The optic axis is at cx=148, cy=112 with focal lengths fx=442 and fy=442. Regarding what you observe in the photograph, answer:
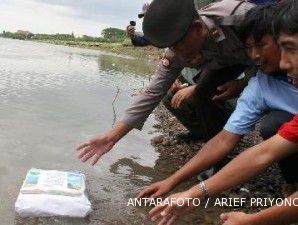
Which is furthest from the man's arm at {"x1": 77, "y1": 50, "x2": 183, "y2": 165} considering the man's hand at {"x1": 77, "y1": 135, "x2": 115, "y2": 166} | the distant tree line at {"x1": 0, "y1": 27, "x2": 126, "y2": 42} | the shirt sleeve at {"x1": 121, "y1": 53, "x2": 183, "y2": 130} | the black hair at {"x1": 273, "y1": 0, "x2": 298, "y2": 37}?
the distant tree line at {"x1": 0, "y1": 27, "x2": 126, "y2": 42}

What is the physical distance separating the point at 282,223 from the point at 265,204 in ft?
4.08

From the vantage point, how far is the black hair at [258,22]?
9.98 feet

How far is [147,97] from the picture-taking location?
12.8 ft

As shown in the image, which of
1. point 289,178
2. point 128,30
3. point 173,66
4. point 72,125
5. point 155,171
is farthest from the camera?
point 72,125

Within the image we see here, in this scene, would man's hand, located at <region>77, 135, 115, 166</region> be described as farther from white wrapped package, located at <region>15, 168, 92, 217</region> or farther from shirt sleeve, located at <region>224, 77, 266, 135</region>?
shirt sleeve, located at <region>224, 77, 266, 135</region>

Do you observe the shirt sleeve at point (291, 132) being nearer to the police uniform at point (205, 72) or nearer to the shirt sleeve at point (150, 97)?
the police uniform at point (205, 72)

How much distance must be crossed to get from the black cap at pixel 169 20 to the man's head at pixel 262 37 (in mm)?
419

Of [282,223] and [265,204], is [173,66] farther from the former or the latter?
[282,223]

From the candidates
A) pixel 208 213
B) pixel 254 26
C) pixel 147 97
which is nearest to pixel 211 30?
pixel 254 26

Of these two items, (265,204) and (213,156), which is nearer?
(213,156)

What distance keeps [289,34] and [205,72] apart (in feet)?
4.99

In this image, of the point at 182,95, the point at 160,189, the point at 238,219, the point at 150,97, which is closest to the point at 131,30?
the point at 182,95

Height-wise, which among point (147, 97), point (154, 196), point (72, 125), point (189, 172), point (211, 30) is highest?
point (211, 30)

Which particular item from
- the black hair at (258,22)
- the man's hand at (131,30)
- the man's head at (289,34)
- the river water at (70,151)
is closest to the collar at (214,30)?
the black hair at (258,22)
